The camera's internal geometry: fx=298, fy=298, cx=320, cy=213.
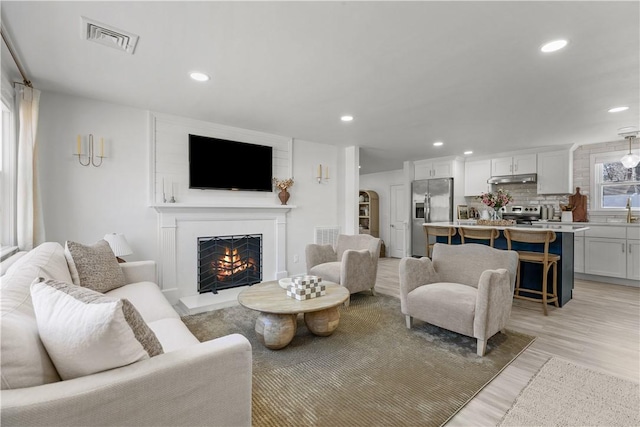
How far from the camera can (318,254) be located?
407cm

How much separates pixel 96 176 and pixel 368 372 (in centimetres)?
330

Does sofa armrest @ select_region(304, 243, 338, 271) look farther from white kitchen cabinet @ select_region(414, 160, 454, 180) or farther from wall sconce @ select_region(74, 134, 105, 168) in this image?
white kitchen cabinet @ select_region(414, 160, 454, 180)

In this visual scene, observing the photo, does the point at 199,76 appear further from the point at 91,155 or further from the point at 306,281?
the point at 306,281

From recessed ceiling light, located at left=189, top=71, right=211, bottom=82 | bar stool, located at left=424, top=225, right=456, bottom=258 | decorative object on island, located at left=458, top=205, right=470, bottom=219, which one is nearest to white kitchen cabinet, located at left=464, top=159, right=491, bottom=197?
decorative object on island, located at left=458, top=205, right=470, bottom=219

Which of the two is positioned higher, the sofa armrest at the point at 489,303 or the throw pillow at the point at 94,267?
the throw pillow at the point at 94,267

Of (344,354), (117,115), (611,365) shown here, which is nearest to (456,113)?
(611,365)

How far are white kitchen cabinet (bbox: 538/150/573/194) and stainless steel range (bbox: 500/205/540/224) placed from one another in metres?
0.39

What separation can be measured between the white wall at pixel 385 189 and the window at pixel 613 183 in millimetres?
3583

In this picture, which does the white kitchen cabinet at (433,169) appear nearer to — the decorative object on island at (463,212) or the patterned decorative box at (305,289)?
the decorative object on island at (463,212)

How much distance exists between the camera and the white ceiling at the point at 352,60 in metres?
1.72

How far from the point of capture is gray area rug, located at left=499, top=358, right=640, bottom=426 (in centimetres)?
163

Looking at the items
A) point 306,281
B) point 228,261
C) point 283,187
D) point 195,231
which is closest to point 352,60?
point 306,281

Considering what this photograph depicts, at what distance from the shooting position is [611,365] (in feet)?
7.25

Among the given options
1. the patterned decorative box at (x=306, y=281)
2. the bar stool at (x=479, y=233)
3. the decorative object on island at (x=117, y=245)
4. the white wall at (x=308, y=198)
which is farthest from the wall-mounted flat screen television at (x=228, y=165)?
the bar stool at (x=479, y=233)
